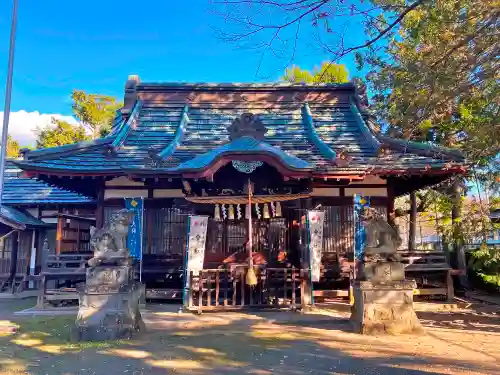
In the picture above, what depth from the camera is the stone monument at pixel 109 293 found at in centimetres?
790

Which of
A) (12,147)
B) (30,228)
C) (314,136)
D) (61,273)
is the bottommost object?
(61,273)

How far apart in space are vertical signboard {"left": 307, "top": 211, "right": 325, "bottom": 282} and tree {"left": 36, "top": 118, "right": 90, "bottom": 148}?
19095 mm

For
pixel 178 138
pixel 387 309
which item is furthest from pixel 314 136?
pixel 387 309

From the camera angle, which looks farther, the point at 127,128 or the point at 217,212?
the point at 127,128

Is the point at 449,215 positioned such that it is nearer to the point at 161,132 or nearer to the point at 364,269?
the point at 364,269

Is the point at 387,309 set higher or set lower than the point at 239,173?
lower

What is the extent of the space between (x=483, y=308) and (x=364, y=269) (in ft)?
17.0

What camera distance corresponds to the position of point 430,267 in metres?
12.0

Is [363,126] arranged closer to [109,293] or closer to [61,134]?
[109,293]

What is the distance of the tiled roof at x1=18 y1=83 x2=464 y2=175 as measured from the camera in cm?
1118

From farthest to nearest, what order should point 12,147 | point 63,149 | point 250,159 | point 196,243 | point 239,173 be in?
point 12,147, point 63,149, point 239,173, point 196,243, point 250,159

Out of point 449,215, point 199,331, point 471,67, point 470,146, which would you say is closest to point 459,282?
point 449,215

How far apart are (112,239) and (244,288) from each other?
12.4 ft

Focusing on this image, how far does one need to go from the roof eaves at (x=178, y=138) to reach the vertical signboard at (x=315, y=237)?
435 centimetres
